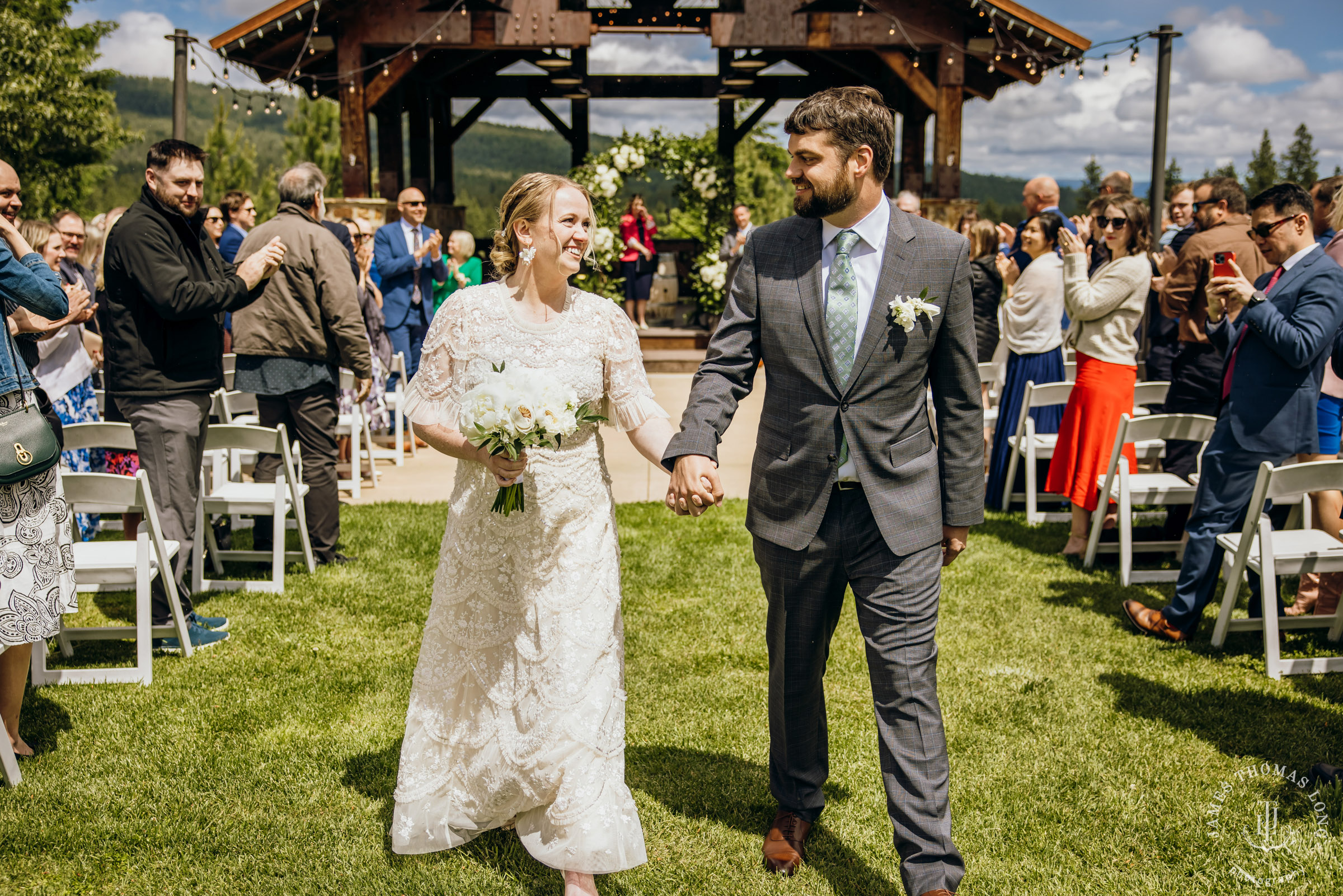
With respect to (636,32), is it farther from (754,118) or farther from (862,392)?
(862,392)

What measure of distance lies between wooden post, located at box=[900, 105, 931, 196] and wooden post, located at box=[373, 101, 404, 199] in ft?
25.0

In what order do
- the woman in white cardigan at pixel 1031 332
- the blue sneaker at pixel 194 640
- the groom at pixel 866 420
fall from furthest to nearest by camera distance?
the woman in white cardigan at pixel 1031 332 < the blue sneaker at pixel 194 640 < the groom at pixel 866 420

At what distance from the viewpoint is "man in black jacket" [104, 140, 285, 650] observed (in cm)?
474

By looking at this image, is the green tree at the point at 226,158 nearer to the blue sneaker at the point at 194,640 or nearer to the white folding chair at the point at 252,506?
the white folding chair at the point at 252,506

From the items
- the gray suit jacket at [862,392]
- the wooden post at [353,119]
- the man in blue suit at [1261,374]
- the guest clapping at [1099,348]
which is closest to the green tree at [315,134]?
the wooden post at [353,119]

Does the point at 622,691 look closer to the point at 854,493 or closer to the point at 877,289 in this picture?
the point at 854,493

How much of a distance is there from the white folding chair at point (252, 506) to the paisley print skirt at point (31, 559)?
168cm

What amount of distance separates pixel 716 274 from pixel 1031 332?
28.2ft

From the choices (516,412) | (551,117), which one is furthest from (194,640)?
(551,117)

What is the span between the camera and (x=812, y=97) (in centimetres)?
301

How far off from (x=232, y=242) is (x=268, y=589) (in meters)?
4.19

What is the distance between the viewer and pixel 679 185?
53.0 ft

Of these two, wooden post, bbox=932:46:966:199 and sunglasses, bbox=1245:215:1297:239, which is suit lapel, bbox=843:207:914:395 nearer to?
sunglasses, bbox=1245:215:1297:239

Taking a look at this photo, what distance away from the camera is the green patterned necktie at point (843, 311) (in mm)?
3004
